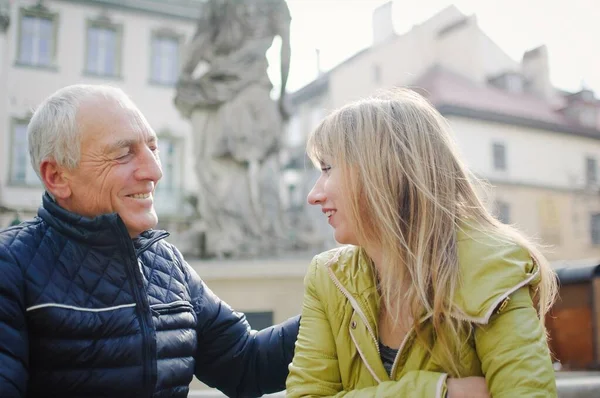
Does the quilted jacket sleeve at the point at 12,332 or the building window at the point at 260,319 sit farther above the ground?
the quilted jacket sleeve at the point at 12,332

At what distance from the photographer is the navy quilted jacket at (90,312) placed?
1555mm

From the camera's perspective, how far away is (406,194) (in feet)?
5.54

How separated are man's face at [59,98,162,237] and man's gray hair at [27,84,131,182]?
2 centimetres

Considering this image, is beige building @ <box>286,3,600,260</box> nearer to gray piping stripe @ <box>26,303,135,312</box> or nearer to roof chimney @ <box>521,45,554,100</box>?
roof chimney @ <box>521,45,554,100</box>

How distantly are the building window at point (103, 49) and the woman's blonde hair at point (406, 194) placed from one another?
25.7 meters

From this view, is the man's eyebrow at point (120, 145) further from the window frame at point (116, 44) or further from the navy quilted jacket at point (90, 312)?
the window frame at point (116, 44)

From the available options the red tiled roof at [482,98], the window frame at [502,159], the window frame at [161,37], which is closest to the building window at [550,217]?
the window frame at [502,159]

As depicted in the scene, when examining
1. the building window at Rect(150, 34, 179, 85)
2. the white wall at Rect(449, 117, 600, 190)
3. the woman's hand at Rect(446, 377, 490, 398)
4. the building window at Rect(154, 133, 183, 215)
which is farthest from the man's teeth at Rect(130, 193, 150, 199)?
the white wall at Rect(449, 117, 600, 190)

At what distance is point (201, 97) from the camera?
728cm

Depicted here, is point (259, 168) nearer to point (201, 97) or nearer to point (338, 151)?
point (201, 97)

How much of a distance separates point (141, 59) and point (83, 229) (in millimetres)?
26018

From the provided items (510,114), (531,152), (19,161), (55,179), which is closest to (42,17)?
(19,161)

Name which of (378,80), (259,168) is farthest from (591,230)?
(259,168)

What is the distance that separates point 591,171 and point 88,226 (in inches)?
1362
